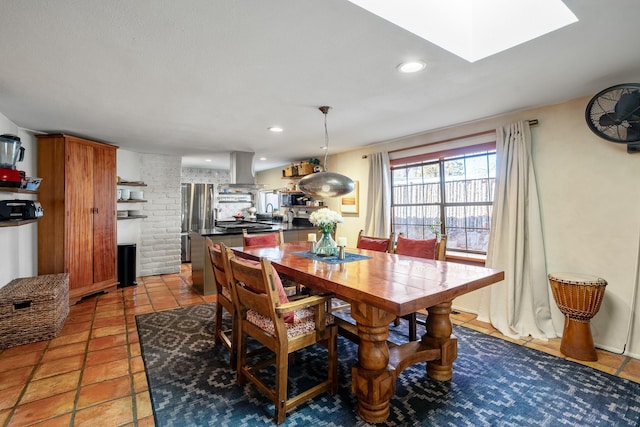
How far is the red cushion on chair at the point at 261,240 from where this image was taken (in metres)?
3.66

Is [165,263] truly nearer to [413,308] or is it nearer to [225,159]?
[225,159]

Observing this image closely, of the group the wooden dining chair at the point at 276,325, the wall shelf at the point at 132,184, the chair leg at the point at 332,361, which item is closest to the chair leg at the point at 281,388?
the wooden dining chair at the point at 276,325

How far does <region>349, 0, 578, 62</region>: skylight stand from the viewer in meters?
1.59

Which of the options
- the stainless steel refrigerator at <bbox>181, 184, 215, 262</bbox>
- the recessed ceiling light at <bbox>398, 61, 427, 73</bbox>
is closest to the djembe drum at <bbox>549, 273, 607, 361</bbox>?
the recessed ceiling light at <bbox>398, 61, 427, 73</bbox>

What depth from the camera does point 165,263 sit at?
554 cm

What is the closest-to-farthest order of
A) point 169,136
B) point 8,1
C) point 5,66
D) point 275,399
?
point 8,1, point 275,399, point 5,66, point 169,136

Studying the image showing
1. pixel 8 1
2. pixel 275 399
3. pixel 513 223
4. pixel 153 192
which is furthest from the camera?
pixel 153 192

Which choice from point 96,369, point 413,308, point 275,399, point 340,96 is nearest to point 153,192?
point 96,369

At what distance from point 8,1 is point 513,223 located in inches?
154

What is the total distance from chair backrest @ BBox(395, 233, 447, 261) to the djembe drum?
940 mm

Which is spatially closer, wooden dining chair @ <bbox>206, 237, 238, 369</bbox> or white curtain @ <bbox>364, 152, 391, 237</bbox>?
wooden dining chair @ <bbox>206, 237, 238, 369</bbox>

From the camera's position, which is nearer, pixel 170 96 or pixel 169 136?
pixel 170 96

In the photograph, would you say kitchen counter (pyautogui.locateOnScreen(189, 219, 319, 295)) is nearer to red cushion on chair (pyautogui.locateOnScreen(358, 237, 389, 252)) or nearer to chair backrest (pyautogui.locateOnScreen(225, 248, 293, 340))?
red cushion on chair (pyautogui.locateOnScreen(358, 237, 389, 252))

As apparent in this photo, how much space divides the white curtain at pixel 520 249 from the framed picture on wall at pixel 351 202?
2261mm
